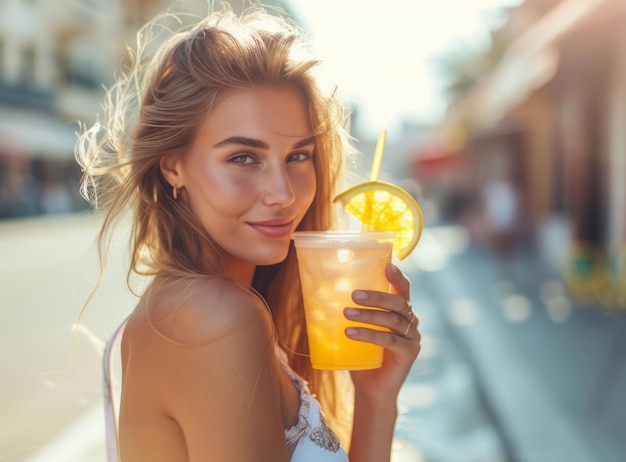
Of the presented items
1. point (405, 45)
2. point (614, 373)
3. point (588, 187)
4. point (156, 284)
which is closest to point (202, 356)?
point (156, 284)

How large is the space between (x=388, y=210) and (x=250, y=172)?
368 millimetres

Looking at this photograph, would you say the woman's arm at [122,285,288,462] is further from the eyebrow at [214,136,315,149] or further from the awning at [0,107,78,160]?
the awning at [0,107,78,160]

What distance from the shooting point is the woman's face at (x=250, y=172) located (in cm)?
153

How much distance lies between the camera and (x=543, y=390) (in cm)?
577

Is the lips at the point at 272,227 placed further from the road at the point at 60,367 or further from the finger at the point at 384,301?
the road at the point at 60,367

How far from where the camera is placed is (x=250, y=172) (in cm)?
154

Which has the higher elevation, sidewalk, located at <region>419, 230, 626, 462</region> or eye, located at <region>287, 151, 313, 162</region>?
eye, located at <region>287, 151, 313, 162</region>

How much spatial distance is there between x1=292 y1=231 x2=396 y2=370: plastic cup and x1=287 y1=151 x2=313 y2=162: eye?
179 millimetres

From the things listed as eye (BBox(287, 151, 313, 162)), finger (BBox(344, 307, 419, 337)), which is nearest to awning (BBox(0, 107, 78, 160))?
eye (BBox(287, 151, 313, 162))

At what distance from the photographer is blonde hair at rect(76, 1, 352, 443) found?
1.56 metres

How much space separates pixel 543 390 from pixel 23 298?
14.4 feet

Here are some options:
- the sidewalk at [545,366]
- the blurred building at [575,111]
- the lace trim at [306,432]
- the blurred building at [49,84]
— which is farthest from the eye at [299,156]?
the blurred building at [49,84]

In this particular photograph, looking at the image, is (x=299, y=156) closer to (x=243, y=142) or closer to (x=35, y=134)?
(x=243, y=142)

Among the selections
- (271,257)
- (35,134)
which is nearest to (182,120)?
(271,257)
